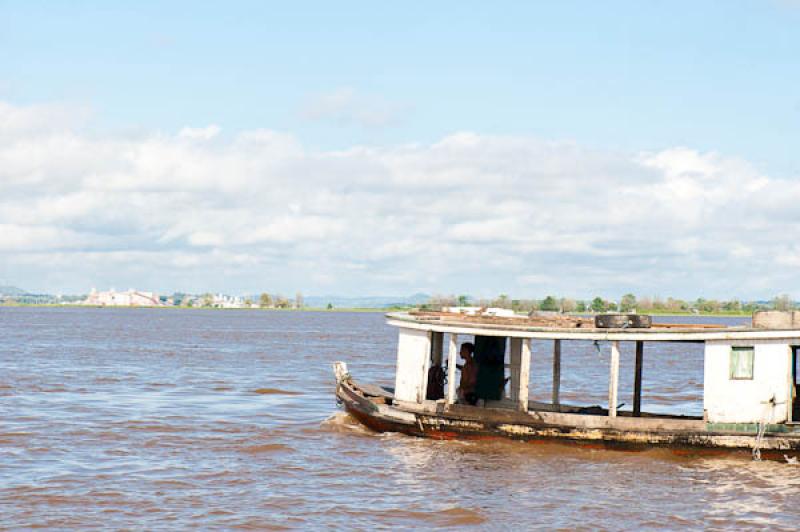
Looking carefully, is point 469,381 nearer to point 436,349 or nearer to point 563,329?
Answer: point 436,349

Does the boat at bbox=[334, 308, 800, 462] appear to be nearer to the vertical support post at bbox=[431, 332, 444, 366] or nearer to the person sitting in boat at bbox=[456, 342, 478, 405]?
the vertical support post at bbox=[431, 332, 444, 366]

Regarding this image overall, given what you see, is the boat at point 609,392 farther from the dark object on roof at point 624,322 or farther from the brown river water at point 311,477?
the brown river water at point 311,477

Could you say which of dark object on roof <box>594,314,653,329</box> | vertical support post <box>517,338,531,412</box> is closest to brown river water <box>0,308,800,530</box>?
vertical support post <box>517,338,531,412</box>

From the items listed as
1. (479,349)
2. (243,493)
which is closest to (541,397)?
(479,349)

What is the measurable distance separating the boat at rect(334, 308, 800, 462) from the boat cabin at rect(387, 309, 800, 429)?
20 mm

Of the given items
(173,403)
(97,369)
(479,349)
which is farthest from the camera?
(97,369)

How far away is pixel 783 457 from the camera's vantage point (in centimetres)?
1802

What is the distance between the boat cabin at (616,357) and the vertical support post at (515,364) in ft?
0.07

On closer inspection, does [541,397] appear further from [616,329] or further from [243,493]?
[243,493]

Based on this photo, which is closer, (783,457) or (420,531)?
(420,531)

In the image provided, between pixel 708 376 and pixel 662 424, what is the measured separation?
127 centimetres

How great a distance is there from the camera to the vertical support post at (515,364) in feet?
69.8

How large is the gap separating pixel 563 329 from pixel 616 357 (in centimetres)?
123

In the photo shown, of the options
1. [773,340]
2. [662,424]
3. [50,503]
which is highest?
[773,340]
